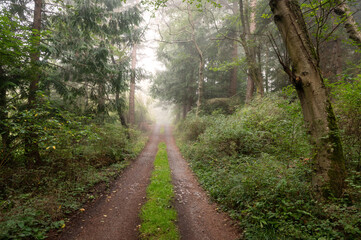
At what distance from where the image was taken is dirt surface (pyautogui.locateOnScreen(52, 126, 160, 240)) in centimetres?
379

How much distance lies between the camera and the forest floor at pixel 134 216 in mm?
3809

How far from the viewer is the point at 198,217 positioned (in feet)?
14.8

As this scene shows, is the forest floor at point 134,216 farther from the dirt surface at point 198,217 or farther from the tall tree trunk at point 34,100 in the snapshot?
the tall tree trunk at point 34,100

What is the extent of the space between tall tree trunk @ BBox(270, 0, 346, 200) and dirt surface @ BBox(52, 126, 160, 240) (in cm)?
428

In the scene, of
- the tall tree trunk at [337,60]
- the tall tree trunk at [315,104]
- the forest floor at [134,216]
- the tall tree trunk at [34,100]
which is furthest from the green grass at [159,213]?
the tall tree trunk at [337,60]

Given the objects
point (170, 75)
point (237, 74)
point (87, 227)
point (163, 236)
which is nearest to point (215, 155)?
point (163, 236)

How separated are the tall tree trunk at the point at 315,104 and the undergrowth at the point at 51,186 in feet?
19.4

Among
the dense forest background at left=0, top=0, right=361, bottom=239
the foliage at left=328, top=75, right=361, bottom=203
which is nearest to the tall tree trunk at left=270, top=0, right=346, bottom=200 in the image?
the dense forest background at left=0, top=0, right=361, bottom=239

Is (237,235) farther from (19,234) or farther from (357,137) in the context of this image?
(19,234)


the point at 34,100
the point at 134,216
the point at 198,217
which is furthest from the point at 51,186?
the point at 198,217

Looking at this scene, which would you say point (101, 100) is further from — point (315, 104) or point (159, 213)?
point (315, 104)

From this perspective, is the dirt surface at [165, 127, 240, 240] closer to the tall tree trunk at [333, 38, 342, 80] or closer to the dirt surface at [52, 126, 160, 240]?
the dirt surface at [52, 126, 160, 240]

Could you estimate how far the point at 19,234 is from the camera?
3158mm

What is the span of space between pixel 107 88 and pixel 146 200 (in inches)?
321
